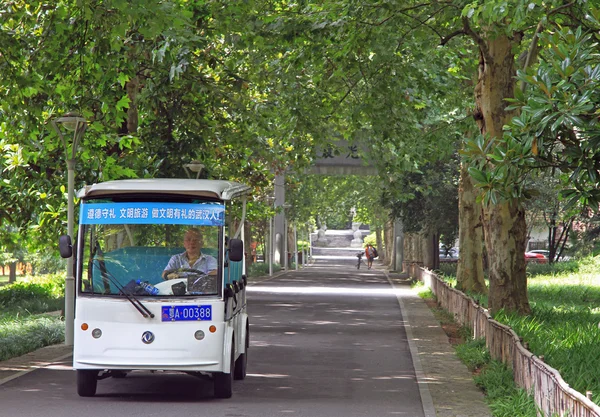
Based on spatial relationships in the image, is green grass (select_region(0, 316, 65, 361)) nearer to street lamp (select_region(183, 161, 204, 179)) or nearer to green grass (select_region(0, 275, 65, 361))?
green grass (select_region(0, 275, 65, 361))

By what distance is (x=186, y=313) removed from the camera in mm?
11641

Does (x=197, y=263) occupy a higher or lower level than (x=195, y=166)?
lower

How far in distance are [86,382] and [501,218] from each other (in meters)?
9.80

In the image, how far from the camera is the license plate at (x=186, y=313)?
11.6m

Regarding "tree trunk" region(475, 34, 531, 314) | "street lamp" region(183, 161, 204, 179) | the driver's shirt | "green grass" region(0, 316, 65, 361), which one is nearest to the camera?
the driver's shirt

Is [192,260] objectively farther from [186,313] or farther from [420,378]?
[420,378]

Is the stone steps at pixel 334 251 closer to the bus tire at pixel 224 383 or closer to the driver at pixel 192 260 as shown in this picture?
the bus tire at pixel 224 383

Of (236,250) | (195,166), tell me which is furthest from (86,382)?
(195,166)

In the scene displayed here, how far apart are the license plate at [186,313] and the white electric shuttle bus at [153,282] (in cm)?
1

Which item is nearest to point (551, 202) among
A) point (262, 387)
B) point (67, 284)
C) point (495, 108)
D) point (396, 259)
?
point (396, 259)

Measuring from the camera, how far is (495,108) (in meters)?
19.2

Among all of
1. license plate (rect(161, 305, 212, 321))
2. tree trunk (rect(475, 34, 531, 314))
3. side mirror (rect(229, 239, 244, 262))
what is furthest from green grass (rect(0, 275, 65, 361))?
tree trunk (rect(475, 34, 531, 314))

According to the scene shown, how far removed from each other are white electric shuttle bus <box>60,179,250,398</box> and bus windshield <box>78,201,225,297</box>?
1 centimetres

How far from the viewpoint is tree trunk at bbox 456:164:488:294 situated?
100 ft
